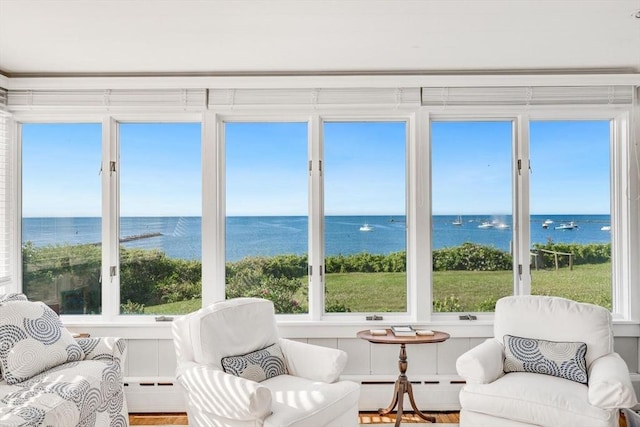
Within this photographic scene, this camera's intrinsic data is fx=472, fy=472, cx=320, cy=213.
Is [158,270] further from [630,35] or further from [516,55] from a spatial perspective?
[630,35]

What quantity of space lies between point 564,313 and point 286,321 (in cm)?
196

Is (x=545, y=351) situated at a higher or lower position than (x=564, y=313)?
lower

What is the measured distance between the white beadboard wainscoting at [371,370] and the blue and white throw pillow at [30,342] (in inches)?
28.7

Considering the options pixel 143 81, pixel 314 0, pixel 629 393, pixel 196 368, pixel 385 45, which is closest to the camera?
pixel 314 0

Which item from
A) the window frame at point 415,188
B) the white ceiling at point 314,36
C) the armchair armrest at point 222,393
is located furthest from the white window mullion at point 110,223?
the armchair armrest at point 222,393

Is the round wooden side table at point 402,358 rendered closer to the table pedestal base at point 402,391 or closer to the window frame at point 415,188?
the table pedestal base at point 402,391

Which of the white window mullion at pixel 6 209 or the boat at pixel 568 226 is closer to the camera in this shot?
the white window mullion at pixel 6 209

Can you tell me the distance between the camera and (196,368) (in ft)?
8.92

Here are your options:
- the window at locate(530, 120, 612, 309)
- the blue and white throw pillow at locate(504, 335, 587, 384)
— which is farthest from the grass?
the blue and white throw pillow at locate(504, 335, 587, 384)

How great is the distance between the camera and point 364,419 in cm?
336

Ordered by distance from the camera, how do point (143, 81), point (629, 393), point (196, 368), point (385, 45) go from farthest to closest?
point (143, 81) < point (385, 45) < point (196, 368) < point (629, 393)

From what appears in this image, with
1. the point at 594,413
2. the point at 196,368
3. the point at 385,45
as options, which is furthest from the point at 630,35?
the point at 196,368

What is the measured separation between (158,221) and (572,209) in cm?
327

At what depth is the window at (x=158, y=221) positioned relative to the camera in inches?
147
